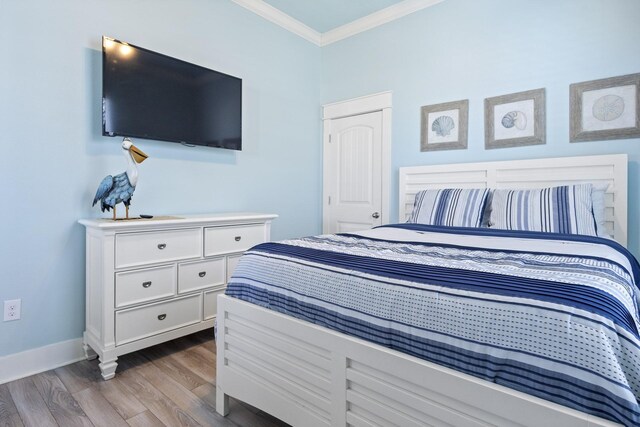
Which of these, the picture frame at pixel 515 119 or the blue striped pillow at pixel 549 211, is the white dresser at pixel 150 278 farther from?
the picture frame at pixel 515 119

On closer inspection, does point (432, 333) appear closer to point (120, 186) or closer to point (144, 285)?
point (144, 285)

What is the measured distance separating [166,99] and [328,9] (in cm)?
188

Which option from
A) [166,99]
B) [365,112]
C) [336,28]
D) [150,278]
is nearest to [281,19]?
[336,28]

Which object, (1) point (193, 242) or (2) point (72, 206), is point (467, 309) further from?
(2) point (72, 206)

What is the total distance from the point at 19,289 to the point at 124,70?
144cm

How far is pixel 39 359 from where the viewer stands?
1.98 m

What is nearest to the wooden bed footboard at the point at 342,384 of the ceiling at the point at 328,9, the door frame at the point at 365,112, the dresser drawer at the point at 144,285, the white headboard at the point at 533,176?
the dresser drawer at the point at 144,285

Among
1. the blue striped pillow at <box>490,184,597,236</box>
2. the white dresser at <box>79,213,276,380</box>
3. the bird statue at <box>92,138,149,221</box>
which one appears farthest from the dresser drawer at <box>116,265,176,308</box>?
the blue striped pillow at <box>490,184,597,236</box>

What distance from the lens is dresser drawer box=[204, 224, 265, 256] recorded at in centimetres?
235

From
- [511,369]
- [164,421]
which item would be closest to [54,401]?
[164,421]

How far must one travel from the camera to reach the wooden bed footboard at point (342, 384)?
83 cm

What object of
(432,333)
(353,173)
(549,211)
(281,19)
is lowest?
(432,333)

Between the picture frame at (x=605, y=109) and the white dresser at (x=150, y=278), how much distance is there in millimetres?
2486

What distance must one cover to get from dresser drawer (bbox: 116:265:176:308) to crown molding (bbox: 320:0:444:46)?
2.97m
